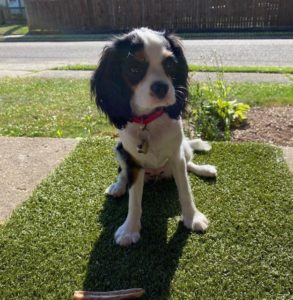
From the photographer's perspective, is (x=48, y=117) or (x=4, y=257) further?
(x=48, y=117)

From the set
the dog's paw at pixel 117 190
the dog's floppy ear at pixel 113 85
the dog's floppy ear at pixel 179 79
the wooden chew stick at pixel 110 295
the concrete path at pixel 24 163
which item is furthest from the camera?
the concrete path at pixel 24 163

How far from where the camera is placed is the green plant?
14.2ft

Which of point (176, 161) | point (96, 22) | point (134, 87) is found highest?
point (134, 87)

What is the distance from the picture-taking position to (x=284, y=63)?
8.89 metres

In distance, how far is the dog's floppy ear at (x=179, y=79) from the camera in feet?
8.23

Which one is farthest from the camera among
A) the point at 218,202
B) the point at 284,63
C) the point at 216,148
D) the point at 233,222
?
the point at 284,63

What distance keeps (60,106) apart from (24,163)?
229 cm

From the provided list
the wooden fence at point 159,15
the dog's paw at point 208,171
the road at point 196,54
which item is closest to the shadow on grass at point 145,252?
the dog's paw at point 208,171

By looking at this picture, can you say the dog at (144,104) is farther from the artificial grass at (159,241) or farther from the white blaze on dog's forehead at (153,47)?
the artificial grass at (159,241)

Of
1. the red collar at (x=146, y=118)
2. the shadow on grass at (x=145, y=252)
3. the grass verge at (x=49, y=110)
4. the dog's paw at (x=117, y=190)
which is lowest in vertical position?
the grass verge at (x=49, y=110)

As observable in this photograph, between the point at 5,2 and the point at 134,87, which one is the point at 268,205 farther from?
the point at 5,2

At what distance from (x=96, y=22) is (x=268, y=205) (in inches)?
656

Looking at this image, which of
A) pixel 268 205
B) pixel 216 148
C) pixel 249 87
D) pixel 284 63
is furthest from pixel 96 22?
pixel 268 205

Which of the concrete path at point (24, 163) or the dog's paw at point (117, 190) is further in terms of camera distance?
the concrete path at point (24, 163)
